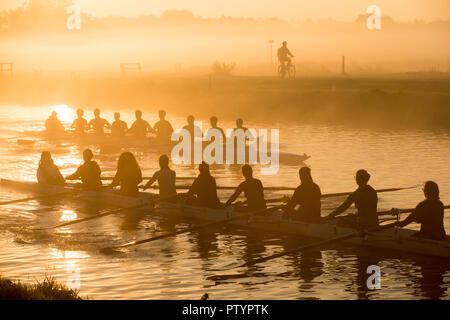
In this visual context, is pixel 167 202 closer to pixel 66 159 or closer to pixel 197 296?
pixel 197 296

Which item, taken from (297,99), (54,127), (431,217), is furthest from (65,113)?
(431,217)

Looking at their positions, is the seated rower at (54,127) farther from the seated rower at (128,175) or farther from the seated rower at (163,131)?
the seated rower at (128,175)

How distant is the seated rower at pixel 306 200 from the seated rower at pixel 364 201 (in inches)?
36.4

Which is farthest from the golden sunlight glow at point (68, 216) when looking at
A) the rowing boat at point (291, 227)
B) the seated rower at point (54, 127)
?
the seated rower at point (54, 127)

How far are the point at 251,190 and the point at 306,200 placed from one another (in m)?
1.65

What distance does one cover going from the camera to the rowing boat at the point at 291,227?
1780 cm

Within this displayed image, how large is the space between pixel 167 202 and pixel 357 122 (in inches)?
1240

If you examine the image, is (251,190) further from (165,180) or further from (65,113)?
(65,113)

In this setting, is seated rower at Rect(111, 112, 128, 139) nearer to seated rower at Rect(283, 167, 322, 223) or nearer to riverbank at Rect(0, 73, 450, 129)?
riverbank at Rect(0, 73, 450, 129)

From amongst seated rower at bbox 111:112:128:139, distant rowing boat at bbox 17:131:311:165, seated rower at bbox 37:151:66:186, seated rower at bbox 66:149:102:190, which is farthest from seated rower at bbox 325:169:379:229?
seated rower at bbox 111:112:128:139

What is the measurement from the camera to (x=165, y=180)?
2289cm

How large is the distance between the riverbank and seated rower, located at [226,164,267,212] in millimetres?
30381

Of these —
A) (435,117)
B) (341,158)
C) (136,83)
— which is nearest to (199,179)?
(341,158)

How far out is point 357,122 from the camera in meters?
52.7
